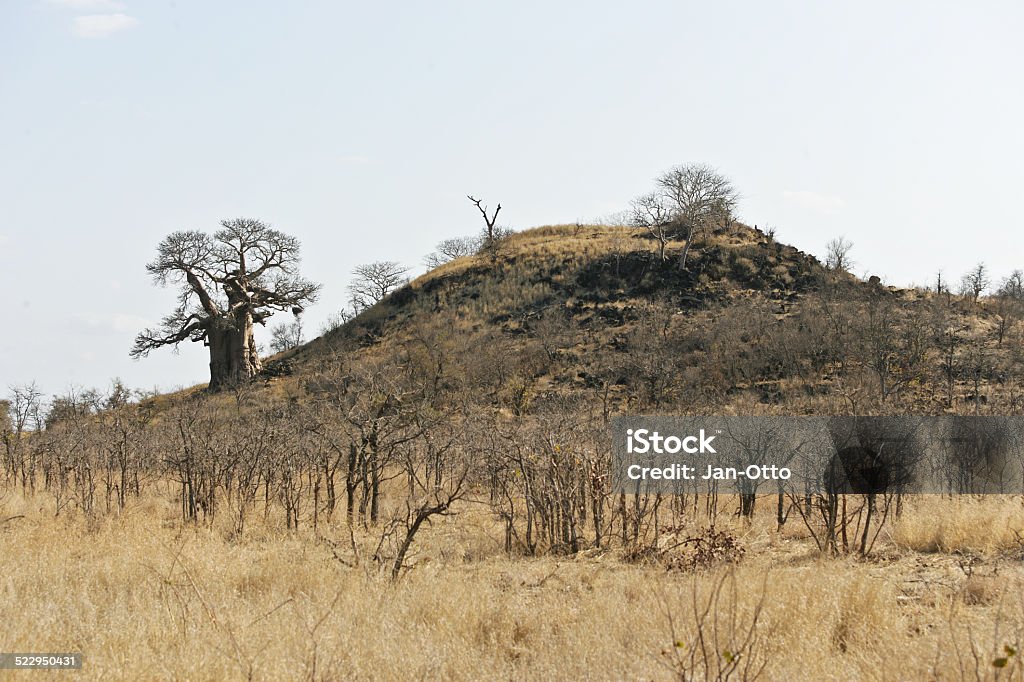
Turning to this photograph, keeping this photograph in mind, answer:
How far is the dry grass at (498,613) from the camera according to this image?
6.16 m

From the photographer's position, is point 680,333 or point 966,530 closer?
point 966,530

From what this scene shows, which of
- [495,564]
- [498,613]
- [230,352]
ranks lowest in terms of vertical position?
[495,564]

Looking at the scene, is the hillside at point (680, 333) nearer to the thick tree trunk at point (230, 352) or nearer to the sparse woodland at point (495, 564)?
the sparse woodland at point (495, 564)

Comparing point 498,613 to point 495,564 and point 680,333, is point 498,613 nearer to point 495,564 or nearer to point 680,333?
point 495,564

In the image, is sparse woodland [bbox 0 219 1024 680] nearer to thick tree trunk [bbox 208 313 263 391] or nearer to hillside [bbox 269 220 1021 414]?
hillside [bbox 269 220 1021 414]

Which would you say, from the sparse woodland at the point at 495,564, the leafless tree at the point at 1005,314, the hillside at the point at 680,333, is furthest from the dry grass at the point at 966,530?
the leafless tree at the point at 1005,314

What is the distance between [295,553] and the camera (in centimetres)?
1111

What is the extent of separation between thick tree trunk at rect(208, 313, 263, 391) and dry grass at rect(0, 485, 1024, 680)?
107 feet

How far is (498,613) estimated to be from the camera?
7.59 m

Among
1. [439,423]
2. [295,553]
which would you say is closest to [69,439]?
[439,423]

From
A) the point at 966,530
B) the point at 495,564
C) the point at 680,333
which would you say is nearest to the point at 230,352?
the point at 680,333

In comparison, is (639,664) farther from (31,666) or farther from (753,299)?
(753,299)

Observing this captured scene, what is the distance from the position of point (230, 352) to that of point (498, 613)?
1527 inches

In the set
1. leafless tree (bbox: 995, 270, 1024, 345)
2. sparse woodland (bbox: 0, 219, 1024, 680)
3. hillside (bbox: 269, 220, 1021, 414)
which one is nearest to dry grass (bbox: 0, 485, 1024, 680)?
sparse woodland (bbox: 0, 219, 1024, 680)
